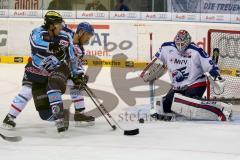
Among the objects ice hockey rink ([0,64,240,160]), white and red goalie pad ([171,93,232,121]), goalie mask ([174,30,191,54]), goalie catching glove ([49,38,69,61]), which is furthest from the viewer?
goalie mask ([174,30,191,54])

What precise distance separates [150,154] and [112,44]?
6348 millimetres

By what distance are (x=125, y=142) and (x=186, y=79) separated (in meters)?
1.62

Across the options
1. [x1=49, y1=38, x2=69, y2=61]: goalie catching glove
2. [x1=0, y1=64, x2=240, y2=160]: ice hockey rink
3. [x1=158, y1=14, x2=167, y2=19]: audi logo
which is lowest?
[x1=0, y1=64, x2=240, y2=160]: ice hockey rink

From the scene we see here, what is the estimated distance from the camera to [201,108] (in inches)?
235

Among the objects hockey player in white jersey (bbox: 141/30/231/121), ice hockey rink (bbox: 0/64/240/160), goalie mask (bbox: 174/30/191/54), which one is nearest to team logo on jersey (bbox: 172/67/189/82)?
hockey player in white jersey (bbox: 141/30/231/121)

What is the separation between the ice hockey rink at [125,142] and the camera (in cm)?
423

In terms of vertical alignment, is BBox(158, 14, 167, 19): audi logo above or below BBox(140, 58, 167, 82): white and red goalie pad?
above

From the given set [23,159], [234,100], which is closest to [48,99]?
[23,159]

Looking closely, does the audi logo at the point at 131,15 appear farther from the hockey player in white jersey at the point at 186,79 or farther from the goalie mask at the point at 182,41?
the goalie mask at the point at 182,41

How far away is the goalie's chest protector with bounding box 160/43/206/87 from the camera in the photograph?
6.17 metres

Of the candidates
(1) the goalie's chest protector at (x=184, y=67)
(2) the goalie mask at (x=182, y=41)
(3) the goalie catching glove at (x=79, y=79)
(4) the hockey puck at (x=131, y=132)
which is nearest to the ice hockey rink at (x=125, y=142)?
(4) the hockey puck at (x=131, y=132)

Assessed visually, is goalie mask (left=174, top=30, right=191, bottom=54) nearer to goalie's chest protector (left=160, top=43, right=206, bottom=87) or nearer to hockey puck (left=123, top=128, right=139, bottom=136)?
goalie's chest protector (left=160, top=43, right=206, bottom=87)

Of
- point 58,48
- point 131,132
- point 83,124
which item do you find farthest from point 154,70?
point 58,48

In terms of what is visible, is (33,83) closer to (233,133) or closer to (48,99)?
(48,99)
